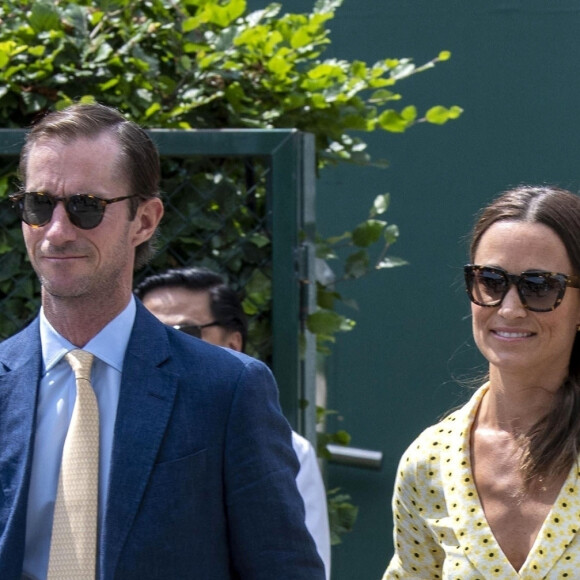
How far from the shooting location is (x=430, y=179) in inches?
200

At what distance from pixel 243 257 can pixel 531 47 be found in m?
2.04

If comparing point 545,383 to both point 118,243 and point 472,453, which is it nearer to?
point 472,453

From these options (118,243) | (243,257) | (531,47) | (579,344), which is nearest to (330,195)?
(531,47)

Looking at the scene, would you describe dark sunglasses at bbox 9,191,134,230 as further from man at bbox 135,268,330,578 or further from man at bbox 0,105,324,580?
man at bbox 135,268,330,578

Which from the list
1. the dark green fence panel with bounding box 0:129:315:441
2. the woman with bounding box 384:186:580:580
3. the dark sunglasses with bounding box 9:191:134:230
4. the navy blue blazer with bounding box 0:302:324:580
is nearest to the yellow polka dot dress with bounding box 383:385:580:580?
the woman with bounding box 384:186:580:580

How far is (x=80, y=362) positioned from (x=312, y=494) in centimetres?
142

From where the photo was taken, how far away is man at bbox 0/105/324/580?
85.3 inches

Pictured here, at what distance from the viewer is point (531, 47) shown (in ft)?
16.5

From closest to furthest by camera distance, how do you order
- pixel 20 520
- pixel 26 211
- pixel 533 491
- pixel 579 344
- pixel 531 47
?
1. pixel 20 520
2. pixel 26 211
3. pixel 533 491
4. pixel 579 344
5. pixel 531 47

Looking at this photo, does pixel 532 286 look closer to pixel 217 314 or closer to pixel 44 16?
pixel 217 314

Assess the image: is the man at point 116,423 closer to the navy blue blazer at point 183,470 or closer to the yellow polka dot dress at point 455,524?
the navy blue blazer at point 183,470

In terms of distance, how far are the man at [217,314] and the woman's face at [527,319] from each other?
0.89 meters

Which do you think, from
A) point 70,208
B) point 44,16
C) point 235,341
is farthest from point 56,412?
point 44,16

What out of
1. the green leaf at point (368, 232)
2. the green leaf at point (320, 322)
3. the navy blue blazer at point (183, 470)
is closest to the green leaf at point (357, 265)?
the green leaf at point (368, 232)
